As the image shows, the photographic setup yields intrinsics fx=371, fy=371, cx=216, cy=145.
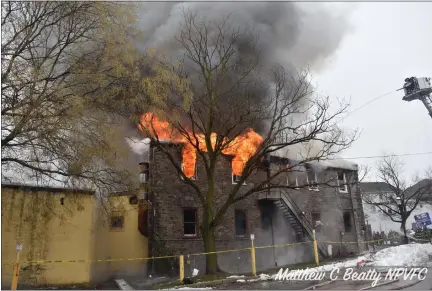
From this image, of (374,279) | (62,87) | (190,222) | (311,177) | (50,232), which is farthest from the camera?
(311,177)

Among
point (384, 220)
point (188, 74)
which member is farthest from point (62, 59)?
point (384, 220)

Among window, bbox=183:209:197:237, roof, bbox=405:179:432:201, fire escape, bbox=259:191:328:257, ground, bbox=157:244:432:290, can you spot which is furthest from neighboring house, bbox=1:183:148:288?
roof, bbox=405:179:432:201

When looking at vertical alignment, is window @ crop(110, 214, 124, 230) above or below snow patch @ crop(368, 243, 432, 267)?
above

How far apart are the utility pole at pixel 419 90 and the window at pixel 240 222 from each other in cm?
1164

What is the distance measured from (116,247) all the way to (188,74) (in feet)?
30.0

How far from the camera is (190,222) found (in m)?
19.1

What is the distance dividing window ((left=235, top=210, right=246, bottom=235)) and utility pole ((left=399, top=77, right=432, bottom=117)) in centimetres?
1164

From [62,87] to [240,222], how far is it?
13.8 meters

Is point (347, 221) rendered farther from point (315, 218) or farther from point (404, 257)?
point (404, 257)

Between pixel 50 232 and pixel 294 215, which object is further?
pixel 294 215

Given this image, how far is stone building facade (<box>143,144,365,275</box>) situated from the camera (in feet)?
59.9

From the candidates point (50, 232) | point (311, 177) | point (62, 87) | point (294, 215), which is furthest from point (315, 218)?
point (62, 87)

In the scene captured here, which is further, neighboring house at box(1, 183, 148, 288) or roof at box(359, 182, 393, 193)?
roof at box(359, 182, 393, 193)

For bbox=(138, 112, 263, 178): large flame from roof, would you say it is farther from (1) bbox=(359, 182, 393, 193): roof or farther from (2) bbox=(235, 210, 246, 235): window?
(1) bbox=(359, 182, 393, 193): roof
